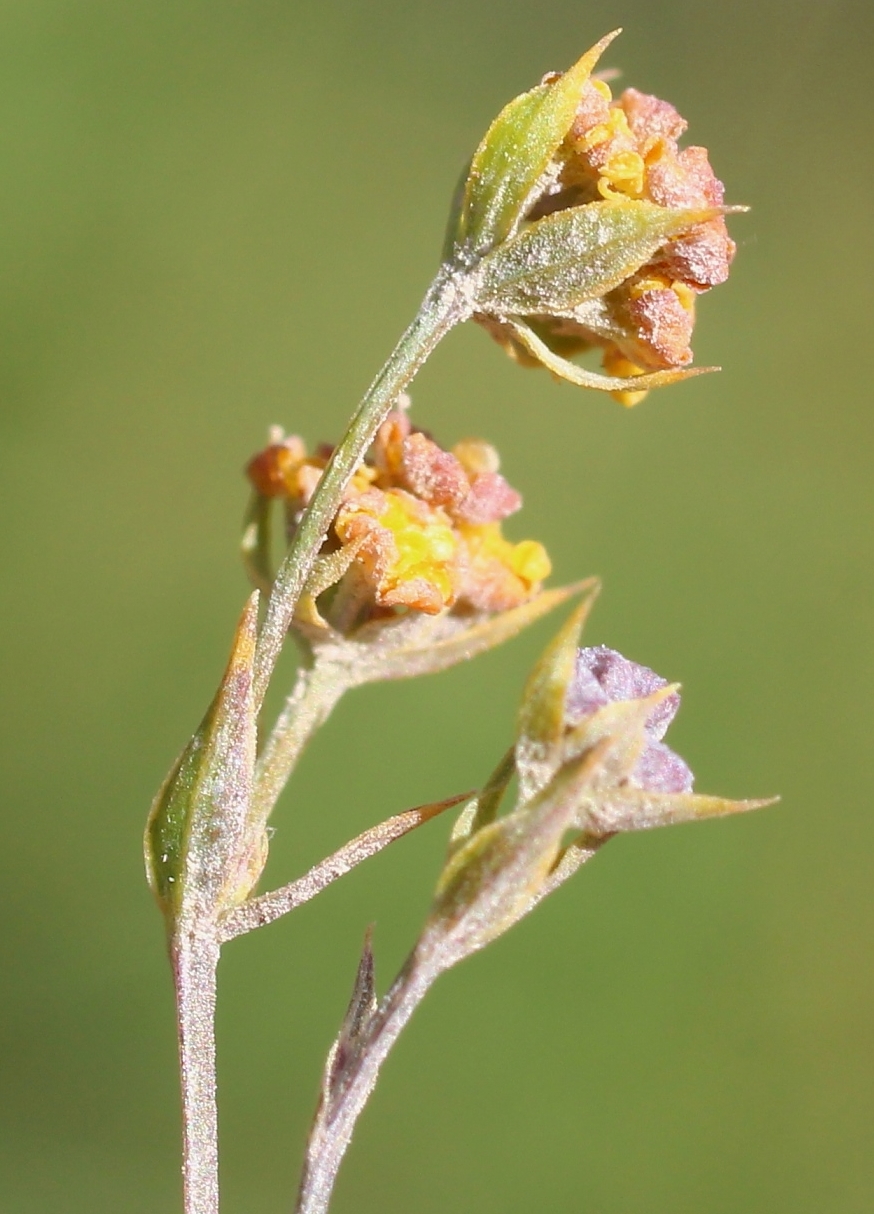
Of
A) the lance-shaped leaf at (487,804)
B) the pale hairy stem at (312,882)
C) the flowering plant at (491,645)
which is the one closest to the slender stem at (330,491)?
the flowering plant at (491,645)

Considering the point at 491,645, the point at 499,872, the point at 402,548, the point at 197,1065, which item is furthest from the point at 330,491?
the point at 197,1065

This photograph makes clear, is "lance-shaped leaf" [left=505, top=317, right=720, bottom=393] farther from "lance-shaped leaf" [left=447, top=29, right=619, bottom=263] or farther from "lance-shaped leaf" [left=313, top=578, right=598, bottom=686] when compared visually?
"lance-shaped leaf" [left=313, top=578, right=598, bottom=686]

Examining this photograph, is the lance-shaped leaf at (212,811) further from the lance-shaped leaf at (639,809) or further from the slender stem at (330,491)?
the lance-shaped leaf at (639,809)

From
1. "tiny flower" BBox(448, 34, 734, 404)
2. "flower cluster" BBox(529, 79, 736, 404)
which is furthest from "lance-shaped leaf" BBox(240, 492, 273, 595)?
"flower cluster" BBox(529, 79, 736, 404)

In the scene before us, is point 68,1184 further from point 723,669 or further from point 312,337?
point 312,337

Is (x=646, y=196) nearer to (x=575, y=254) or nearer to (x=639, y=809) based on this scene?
(x=575, y=254)

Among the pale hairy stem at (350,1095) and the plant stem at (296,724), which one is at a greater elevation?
the plant stem at (296,724)
